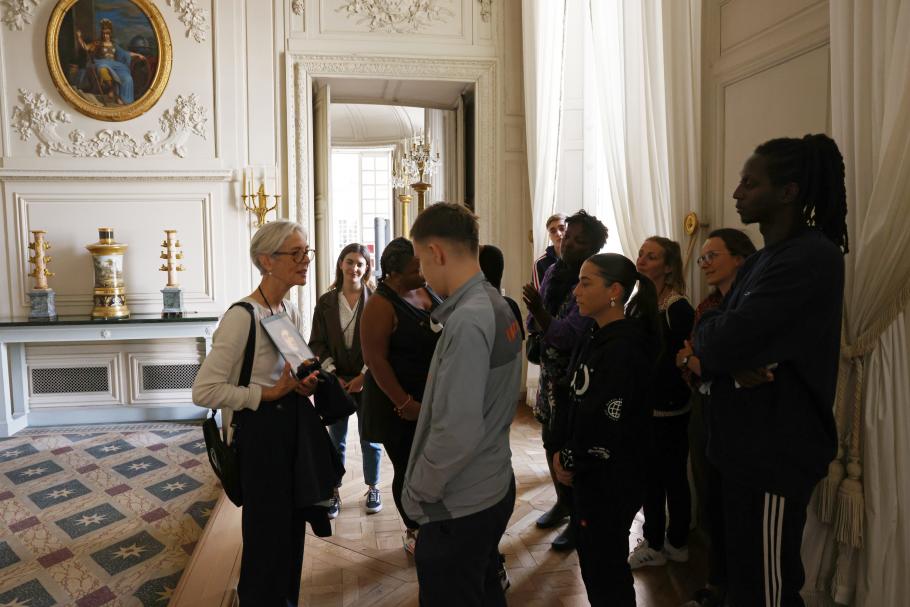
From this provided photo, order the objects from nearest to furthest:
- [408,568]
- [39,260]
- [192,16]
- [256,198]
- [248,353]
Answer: [248,353] < [408,568] < [39,260] < [192,16] < [256,198]

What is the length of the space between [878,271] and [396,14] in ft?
16.5

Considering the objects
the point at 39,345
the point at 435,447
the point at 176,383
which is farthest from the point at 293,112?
the point at 435,447

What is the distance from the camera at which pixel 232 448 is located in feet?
7.16

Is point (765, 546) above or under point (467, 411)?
under

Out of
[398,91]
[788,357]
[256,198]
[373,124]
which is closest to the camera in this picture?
[788,357]

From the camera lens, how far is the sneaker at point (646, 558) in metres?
3.01

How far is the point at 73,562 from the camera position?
10.5ft

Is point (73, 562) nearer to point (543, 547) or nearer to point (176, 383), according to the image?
point (543, 547)

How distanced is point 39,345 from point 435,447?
18.5 feet

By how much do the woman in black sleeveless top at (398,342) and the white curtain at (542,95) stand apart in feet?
10.3

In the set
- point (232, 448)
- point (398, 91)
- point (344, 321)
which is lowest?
point (232, 448)

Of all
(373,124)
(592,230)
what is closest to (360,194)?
(373,124)

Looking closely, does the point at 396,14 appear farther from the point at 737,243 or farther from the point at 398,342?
the point at 737,243

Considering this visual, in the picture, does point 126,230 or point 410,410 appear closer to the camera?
point 410,410
